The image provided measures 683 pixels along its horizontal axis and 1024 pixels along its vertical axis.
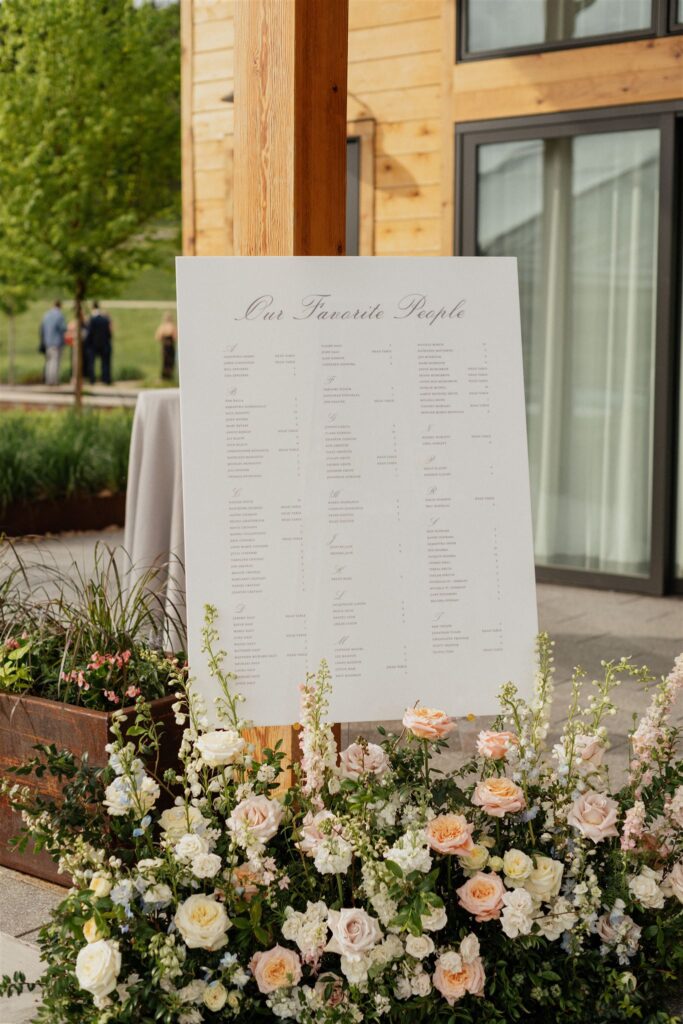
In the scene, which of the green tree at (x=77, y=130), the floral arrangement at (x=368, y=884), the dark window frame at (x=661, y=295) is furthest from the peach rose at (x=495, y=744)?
the green tree at (x=77, y=130)

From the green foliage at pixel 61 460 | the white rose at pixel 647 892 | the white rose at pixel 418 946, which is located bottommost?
the white rose at pixel 418 946

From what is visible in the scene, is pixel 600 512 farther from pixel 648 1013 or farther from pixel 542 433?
pixel 648 1013

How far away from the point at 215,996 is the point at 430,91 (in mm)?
5350

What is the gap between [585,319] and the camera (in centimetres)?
633

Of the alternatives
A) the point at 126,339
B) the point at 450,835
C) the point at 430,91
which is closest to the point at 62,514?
the point at 430,91

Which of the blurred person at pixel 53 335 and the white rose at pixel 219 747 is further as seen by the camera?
→ the blurred person at pixel 53 335

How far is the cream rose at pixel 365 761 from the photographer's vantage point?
241 cm

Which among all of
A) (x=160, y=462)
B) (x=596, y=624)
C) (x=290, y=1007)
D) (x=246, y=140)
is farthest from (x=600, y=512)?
(x=290, y=1007)

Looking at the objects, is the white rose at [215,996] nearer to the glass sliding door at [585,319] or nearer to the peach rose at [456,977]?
the peach rose at [456,977]

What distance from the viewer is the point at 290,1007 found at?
7.25ft

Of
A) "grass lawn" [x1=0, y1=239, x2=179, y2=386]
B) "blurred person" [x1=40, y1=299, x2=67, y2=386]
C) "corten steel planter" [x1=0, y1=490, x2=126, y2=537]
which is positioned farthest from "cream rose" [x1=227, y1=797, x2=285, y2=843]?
"grass lawn" [x1=0, y1=239, x2=179, y2=386]

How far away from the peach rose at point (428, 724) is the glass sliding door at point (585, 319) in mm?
4009

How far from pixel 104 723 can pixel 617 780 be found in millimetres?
1580

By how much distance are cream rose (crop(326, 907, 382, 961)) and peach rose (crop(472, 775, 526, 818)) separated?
297mm
